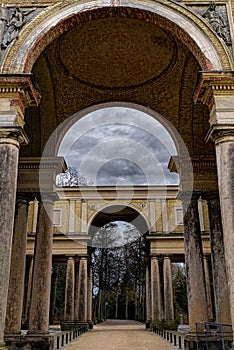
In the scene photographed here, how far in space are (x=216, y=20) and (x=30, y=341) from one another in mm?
9830

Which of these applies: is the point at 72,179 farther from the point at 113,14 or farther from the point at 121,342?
the point at 113,14

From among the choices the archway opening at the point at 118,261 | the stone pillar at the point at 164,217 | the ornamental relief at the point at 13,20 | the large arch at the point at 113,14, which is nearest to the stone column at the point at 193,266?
the large arch at the point at 113,14

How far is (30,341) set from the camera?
11539mm

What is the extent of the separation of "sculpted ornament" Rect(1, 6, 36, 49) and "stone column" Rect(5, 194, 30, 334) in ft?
18.5

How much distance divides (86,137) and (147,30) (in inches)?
467

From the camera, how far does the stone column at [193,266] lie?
11.8m

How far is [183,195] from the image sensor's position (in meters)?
13.4

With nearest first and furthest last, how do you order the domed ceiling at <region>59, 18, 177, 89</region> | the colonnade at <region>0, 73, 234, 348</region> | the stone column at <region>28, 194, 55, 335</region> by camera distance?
the colonnade at <region>0, 73, 234, 348</region> < the domed ceiling at <region>59, 18, 177, 89</region> < the stone column at <region>28, 194, 55, 335</region>

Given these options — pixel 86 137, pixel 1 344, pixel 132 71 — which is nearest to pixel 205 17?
pixel 132 71

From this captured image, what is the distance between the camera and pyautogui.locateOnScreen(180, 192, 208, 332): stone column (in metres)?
11.8

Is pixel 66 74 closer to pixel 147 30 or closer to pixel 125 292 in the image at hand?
pixel 147 30

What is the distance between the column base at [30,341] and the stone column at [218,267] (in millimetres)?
4980

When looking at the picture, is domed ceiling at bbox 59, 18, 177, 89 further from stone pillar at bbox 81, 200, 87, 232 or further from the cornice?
stone pillar at bbox 81, 200, 87, 232

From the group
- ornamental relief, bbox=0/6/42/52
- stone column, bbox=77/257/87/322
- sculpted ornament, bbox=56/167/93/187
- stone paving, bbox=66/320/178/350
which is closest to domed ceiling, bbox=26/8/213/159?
ornamental relief, bbox=0/6/42/52
